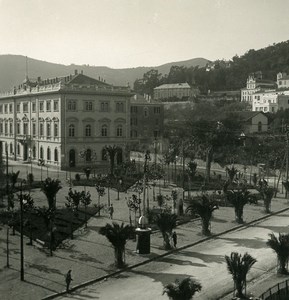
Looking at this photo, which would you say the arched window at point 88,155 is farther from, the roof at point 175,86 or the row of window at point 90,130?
the roof at point 175,86

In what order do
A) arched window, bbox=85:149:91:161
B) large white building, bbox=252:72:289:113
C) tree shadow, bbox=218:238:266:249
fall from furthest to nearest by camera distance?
large white building, bbox=252:72:289:113, arched window, bbox=85:149:91:161, tree shadow, bbox=218:238:266:249

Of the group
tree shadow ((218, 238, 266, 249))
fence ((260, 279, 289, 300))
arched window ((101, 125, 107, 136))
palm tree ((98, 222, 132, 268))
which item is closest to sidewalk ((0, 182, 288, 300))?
palm tree ((98, 222, 132, 268))

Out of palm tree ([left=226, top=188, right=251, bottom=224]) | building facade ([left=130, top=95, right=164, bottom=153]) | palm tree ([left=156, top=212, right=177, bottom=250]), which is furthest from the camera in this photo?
building facade ([left=130, top=95, right=164, bottom=153])

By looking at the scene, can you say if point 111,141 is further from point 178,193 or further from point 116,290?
point 116,290

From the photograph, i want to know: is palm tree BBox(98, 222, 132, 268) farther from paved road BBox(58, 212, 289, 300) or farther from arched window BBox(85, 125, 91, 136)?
arched window BBox(85, 125, 91, 136)

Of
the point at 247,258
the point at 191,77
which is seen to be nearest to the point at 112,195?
the point at 247,258

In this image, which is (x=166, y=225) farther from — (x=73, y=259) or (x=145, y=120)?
(x=145, y=120)

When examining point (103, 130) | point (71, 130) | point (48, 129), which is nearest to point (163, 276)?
point (71, 130)

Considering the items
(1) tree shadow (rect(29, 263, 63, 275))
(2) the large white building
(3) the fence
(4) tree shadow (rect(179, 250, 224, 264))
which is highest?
→ (2) the large white building

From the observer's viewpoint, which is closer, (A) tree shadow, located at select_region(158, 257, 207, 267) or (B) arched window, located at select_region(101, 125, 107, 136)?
(A) tree shadow, located at select_region(158, 257, 207, 267)
